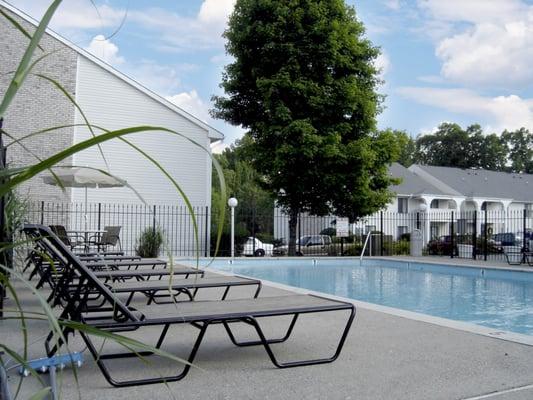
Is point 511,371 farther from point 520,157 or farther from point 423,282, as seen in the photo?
point 520,157

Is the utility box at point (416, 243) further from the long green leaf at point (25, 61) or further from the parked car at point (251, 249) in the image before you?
the long green leaf at point (25, 61)

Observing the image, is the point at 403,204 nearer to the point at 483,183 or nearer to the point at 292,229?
the point at 483,183

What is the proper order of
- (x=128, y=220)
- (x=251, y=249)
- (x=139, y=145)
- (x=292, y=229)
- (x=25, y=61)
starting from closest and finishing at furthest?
1. (x=25, y=61)
2. (x=139, y=145)
3. (x=128, y=220)
4. (x=292, y=229)
5. (x=251, y=249)

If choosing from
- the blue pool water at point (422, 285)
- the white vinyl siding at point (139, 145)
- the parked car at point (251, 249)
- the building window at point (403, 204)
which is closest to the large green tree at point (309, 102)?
the parked car at point (251, 249)

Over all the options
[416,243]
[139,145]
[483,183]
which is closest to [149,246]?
[139,145]

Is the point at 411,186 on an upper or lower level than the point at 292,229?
upper

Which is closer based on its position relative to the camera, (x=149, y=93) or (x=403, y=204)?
(x=149, y=93)

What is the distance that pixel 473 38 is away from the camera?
17.5 metres

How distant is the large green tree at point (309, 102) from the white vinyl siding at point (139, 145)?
2146 millimetres

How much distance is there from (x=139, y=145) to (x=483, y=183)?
110ft

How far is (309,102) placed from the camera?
1911 cm

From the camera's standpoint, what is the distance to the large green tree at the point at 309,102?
19000 mm

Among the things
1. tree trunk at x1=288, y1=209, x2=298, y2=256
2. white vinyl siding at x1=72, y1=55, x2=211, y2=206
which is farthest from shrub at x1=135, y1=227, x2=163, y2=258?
tree trunk at x1=288, y1=209, x2=298, y2=256

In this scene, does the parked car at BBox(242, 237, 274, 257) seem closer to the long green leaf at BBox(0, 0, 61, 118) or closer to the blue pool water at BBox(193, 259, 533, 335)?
the blue pool water at BBox(193, 259, 533, 335)
